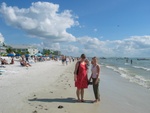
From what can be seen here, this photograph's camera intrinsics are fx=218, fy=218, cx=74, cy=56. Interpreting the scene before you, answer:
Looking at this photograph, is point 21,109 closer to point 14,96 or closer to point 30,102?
point 30,102

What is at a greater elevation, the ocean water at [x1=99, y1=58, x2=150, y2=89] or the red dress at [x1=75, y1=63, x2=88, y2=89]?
the red dress at [x1=75, y1=63, x2=88, y2=89]

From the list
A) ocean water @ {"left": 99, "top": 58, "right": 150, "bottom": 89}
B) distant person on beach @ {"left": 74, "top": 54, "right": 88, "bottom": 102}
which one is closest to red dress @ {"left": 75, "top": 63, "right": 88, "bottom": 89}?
distant person on beach @ {"left": 74, "top": 54, "right": 88, "bottom": 102}

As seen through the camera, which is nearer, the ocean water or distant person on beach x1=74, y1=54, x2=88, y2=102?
distant person on beach x1=74, y1=54, x2=88, y2=102

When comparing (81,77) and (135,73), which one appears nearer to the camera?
(81,77)

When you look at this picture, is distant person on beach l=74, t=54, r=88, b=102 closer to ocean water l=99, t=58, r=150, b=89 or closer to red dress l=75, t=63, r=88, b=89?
red dress l=75, t=63, r=88, b=89

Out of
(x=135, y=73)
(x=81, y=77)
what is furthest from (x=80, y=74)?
(x=135, y=73)

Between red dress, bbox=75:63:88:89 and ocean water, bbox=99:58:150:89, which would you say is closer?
red dress, bbox=75:63:88:89

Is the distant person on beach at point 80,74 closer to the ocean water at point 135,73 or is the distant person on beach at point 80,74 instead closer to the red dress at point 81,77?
the red dress at point 81,77

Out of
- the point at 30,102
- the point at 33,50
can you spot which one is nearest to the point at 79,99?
the point at 30,102

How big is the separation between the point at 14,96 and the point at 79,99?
2523mm

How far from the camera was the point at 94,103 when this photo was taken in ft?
26.1

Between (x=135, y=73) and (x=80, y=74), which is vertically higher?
(x=80, y=74)

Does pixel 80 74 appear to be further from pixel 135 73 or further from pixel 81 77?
pixel 135 73

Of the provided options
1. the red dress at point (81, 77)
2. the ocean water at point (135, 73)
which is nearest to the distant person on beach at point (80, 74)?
the red dress at point (81, 77)
